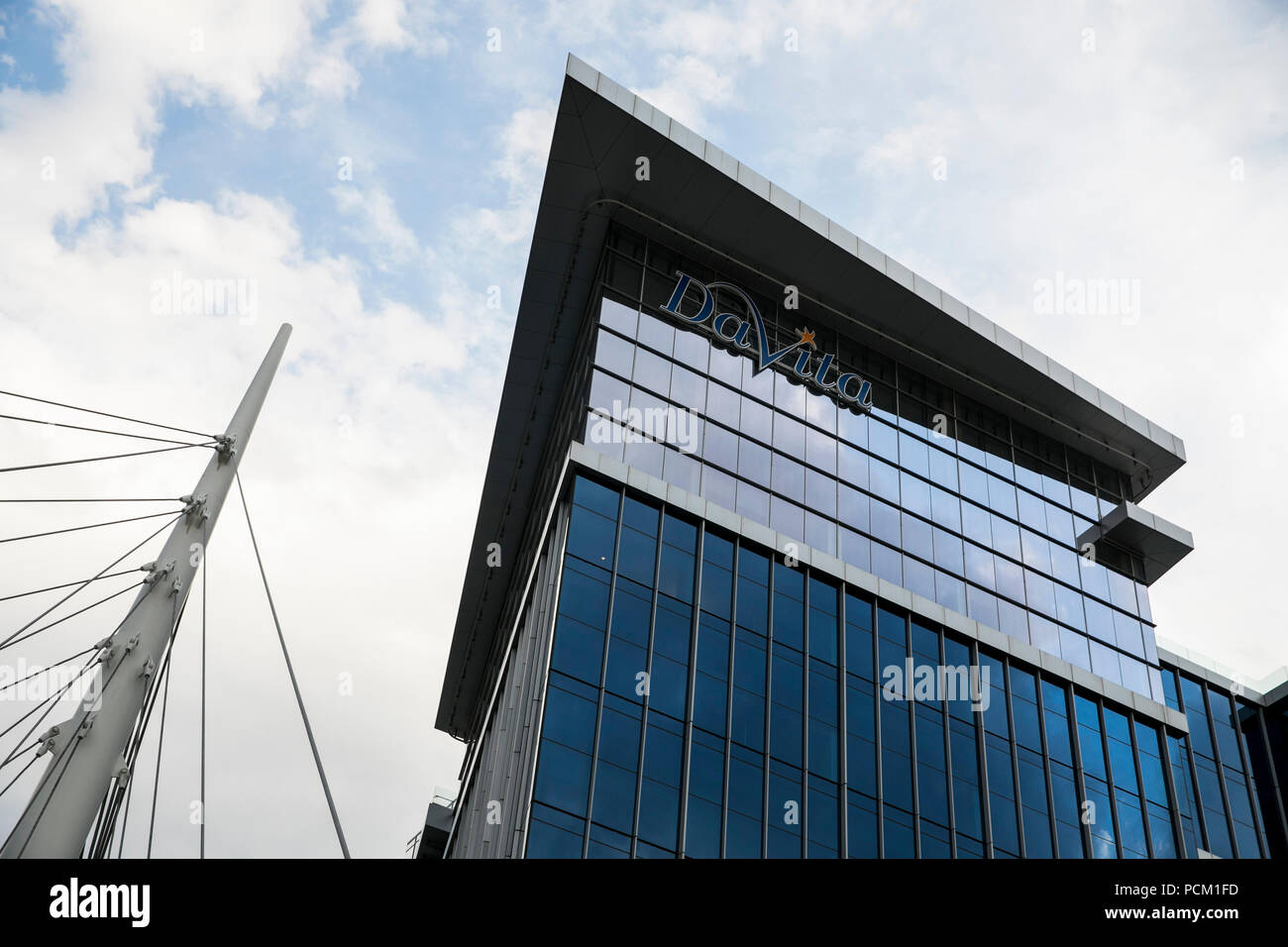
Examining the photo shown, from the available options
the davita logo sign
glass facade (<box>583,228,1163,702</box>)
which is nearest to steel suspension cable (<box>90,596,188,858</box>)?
glass facade (<box>583,228,1163,702</box>)

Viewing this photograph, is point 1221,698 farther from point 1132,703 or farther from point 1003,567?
point 1003,567

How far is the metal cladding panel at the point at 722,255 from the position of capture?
101 ft

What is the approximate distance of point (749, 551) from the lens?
95.8 ft

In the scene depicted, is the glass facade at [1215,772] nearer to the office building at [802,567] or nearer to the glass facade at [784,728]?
the office building at [802,567]

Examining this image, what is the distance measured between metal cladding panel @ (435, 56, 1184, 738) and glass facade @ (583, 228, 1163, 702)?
0.92m

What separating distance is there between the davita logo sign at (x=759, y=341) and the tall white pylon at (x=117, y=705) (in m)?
21.4

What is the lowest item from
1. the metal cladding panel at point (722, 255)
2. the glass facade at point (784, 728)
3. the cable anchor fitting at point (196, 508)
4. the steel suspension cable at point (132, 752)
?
the steel suspension cable at point (132, 752)

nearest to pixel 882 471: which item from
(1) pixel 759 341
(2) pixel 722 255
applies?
(1) pixel 759 341

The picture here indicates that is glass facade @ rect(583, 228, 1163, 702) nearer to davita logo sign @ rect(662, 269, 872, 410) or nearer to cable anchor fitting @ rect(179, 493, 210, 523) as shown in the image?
davita logo sign @ rect(662, 269, 872, 410)

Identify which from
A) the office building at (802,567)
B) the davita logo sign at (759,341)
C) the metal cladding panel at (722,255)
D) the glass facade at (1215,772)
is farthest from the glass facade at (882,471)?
the glass facade at (1215,772)

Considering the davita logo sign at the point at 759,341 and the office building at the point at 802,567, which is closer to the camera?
the office building at the point at 802,567

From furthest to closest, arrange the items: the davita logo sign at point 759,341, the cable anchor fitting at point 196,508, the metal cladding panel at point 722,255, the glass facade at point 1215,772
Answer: the glass facade at point 1215,772 < the davita logo sign at point 759,341 < the metal cladding panel at point 722,255 < the cable anchor fitting at point 196,508

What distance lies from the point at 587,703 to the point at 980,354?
19839 mm
